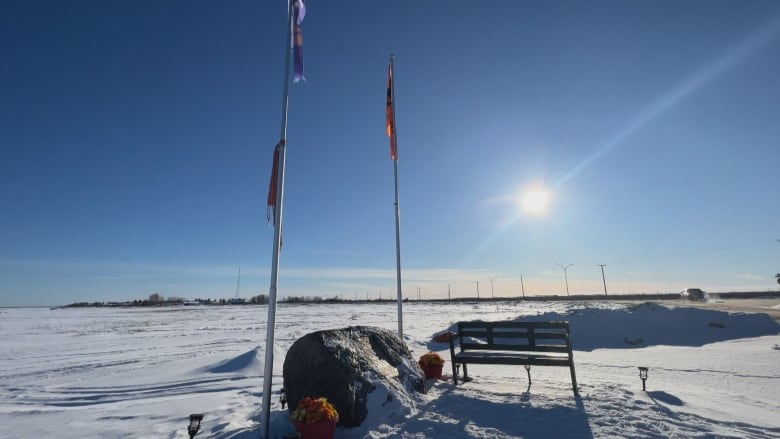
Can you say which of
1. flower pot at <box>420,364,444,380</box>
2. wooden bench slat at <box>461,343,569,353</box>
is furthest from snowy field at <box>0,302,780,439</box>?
wooden bench slat at <box>461,343,569,353</box>

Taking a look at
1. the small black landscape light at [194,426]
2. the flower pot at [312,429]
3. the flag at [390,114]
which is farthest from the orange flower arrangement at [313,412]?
the flag at [390,114]

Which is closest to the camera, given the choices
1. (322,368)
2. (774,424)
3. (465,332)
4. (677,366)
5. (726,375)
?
(774,424)

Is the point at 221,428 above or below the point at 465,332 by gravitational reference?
below

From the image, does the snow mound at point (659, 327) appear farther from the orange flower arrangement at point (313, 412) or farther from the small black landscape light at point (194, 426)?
the small black landscape light at point (194, 426)

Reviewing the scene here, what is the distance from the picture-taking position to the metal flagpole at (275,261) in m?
5.42

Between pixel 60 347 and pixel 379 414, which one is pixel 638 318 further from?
pixel 60 347

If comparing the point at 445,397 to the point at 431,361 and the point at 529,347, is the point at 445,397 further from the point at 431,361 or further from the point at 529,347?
the point at 529,347

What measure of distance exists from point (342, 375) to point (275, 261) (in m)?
2.08

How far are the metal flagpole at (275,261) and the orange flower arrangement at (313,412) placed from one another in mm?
597

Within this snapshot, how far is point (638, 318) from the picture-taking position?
21016 mm

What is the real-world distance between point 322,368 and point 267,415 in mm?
1030

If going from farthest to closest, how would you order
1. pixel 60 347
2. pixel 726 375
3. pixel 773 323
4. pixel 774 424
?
pixel 773 323
pixel 60 347
pixel 726 375
pixel 774 424

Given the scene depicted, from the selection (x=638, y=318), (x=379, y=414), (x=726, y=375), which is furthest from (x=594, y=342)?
(x=379, y=414)

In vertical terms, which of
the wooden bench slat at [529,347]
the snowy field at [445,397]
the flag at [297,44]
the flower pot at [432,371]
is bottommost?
the snowy field at [445,397]
